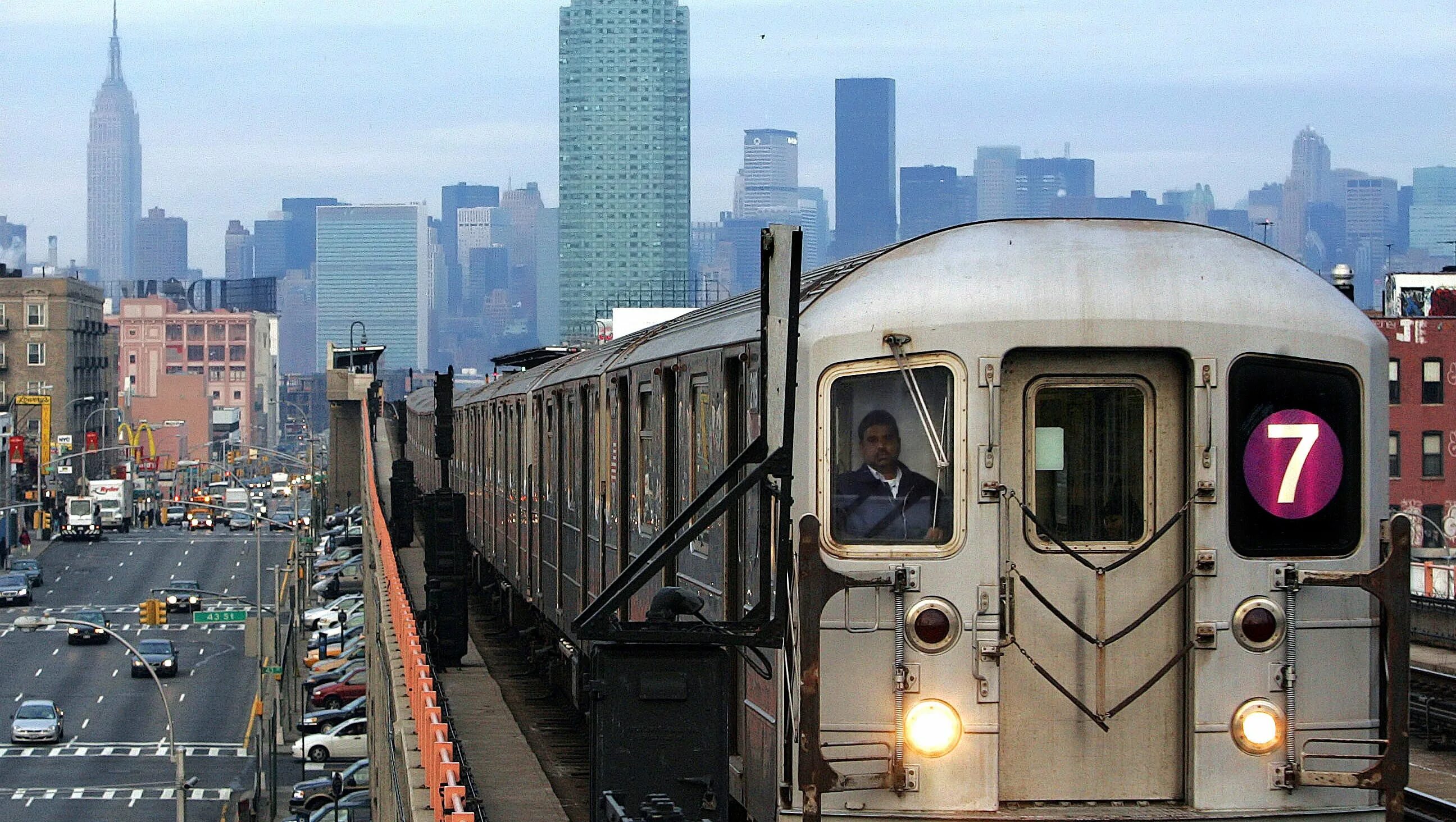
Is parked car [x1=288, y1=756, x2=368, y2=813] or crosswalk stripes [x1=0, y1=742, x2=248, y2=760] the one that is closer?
parked car [x1=288, y1=756, x2=368, y2=813]

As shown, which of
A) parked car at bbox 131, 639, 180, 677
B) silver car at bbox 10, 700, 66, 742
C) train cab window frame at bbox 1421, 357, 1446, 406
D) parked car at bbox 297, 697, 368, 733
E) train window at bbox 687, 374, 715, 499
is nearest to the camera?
train window at bbox 687, 374, 715, 499

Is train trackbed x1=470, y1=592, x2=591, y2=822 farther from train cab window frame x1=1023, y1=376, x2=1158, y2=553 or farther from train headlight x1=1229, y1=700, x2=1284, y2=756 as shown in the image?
train headlight x1=1229, y1=700, x2=1284, y2=756

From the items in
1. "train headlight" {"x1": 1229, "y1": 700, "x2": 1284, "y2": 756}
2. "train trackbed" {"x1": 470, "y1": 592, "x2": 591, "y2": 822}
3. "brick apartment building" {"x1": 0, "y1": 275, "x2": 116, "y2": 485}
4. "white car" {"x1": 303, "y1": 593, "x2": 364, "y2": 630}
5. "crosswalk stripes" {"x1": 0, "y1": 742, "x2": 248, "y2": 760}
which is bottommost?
"crosswalk stripes" {"x1": 0, "y1": 742, "x2": 248, "y2": 760}

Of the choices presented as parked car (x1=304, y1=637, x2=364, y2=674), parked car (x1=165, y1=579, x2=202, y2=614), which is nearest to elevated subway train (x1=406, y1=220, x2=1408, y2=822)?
parked car (x1=304, y1=637, x2=364, y2=674)

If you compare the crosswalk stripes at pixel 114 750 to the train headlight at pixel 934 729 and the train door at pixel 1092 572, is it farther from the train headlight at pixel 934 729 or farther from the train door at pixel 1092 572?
the train door at pixel 1092 572

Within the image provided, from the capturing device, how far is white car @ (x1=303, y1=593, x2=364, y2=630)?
190 ft

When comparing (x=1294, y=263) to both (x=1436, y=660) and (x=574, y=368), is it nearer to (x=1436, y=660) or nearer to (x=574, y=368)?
(x=574, y=368)

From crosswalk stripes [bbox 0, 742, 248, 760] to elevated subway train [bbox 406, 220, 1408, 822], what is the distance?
126 ft

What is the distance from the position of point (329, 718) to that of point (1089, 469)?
38.0 metres

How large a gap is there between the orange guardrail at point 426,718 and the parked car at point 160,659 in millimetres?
33959

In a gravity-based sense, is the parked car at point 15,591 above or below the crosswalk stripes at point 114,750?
above

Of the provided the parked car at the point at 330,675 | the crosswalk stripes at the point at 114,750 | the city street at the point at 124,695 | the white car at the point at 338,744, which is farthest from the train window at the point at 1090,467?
the parked car at the point at 330,675

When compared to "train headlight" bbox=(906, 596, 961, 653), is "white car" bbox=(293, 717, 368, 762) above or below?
below

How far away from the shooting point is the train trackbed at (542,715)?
56.5 ft
